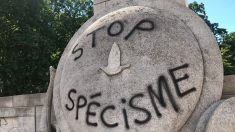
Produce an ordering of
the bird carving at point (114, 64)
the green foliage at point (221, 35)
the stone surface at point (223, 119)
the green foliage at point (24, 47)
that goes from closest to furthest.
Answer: the stone surface at point (223, 119) → the bird carving at point (114, 64) → the green foliage at point (24, 47) → the green foliage at point (221, 35)

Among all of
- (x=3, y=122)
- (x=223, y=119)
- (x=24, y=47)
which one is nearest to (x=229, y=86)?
(x=223, y=119)

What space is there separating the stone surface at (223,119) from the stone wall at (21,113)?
10.8ft

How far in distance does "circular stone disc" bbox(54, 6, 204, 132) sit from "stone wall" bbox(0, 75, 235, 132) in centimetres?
111

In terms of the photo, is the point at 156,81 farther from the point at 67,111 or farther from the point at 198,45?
the point at 67,111

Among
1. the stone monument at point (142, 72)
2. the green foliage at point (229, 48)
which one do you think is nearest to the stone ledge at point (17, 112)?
the stone monument at point (142, 72)

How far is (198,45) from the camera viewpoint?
496 cm

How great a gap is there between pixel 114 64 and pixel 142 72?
1.46ft

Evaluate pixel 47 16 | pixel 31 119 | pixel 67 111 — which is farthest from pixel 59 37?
pixel 67 111

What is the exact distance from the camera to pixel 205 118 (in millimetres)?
4547

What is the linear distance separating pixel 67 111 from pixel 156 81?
1545 mm

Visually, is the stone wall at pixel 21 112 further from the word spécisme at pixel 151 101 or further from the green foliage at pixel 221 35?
the green foliage at pixel 221 35

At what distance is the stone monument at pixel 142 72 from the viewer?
4762mm

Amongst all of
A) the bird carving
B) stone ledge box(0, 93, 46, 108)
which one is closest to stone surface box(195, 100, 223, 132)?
the bird carving

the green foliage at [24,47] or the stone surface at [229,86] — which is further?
the green foliage at [24,47]
